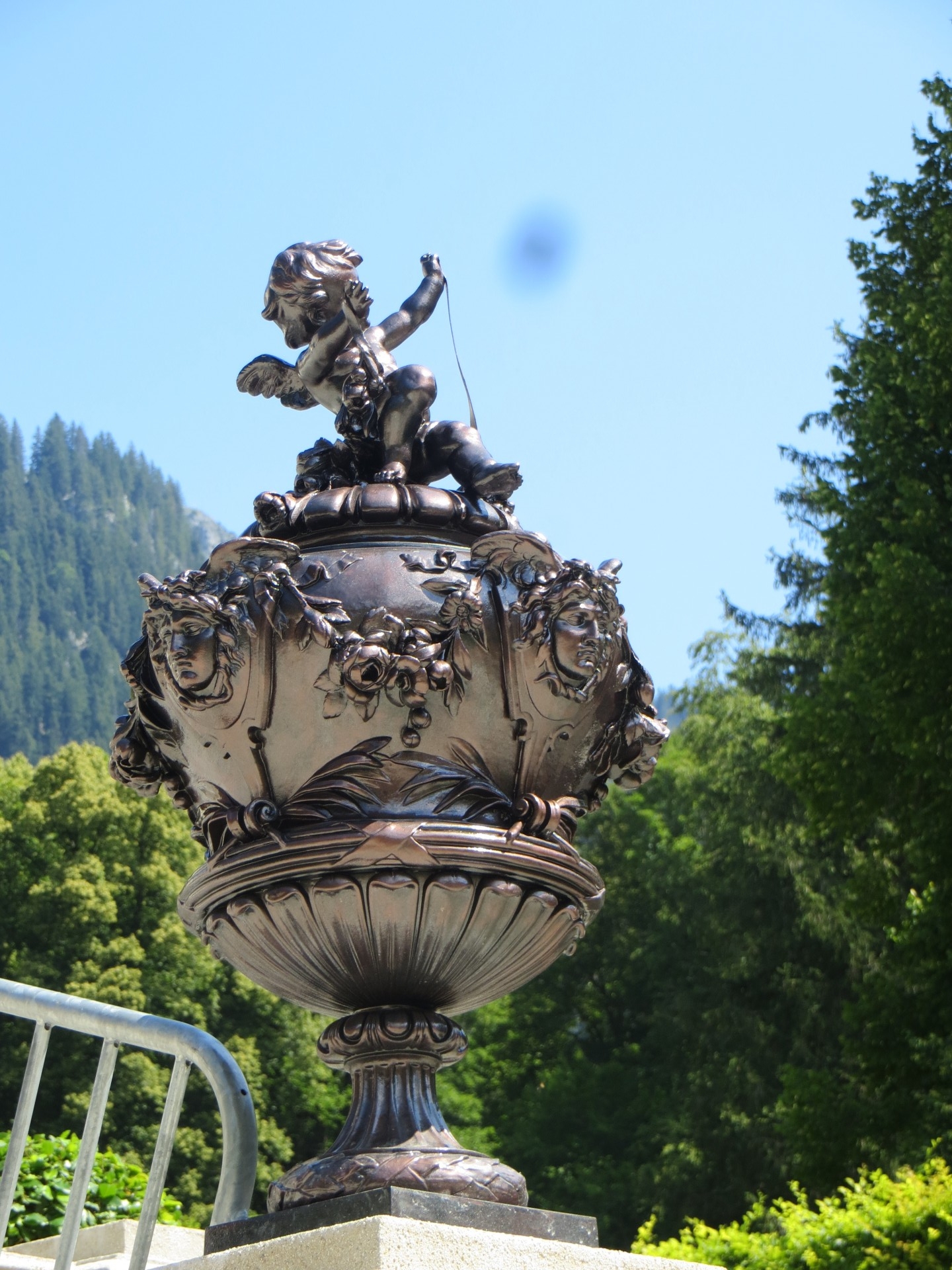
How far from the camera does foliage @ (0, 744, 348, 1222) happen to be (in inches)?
886

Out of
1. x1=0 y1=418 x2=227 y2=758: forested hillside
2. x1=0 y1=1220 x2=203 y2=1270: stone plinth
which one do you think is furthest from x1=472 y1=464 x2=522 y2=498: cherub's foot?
x1=0 y1=418 x2=227 y2=758: forested hillside

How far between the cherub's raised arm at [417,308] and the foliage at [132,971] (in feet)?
66.5

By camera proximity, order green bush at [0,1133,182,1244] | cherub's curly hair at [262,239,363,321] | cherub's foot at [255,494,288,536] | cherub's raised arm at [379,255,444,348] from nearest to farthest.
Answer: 1. cherub's foot at [255,494,288,536]
2. cherub's curly hair at [262,239,363,321]
3. cherub's raised arm at [379,255,444,348]
4. green bush at [0,1133,182,1244]

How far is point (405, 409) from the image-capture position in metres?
3.18

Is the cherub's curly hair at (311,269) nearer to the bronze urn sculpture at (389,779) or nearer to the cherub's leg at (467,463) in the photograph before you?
the cherub's leg at (467,463)

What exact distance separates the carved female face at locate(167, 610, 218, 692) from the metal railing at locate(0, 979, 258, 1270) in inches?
33.5

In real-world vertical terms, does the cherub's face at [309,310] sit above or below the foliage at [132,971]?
below

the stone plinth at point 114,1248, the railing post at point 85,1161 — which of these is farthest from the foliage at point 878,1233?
the railing post at point 85,1161

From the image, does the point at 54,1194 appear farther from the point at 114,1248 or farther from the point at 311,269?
the point at 311,269

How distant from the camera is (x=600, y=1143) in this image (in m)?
26.3

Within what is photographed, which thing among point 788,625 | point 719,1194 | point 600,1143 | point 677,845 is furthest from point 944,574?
point 600,1143

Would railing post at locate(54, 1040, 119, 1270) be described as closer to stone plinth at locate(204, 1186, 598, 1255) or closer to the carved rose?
stone plinth at locate(204, 1186, 598, 1255)

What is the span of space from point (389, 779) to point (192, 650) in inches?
15.4

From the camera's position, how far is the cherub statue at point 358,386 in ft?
10.4
